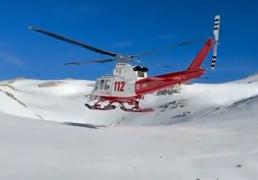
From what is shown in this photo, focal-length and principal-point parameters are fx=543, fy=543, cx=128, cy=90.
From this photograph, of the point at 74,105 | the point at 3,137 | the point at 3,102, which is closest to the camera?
the point at 3,137

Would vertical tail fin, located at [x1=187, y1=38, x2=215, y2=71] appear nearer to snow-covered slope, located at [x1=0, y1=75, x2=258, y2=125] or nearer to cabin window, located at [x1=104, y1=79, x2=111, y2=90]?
cabin window, located at [x1=104, y1=79, x2=111, y2=90]

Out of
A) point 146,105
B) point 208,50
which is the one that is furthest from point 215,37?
point 146,105

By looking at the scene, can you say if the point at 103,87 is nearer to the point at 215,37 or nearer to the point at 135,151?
the point at 215,37

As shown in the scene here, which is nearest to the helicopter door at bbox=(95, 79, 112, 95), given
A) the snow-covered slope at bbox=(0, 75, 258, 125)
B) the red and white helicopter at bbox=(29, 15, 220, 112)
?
the red and white helicopter at bbox=(29, 15, 220, 112)

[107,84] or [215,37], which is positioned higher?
[215,37]

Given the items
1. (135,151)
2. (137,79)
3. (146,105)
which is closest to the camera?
(135,151)

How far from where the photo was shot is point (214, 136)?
60.3 feet

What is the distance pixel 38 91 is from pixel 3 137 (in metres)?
64.2

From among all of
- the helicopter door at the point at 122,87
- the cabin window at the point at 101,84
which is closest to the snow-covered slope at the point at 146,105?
the cabin window at the point at 101,84

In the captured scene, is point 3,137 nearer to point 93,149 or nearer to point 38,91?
point 93,149

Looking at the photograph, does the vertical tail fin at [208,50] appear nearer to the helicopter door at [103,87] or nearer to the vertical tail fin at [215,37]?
the vertical tail fin at [215,37]

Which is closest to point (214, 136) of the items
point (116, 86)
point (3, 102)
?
point (116, 86)

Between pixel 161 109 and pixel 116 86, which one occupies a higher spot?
pixel 161 109

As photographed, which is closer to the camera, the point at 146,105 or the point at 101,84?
the point at 101,84
